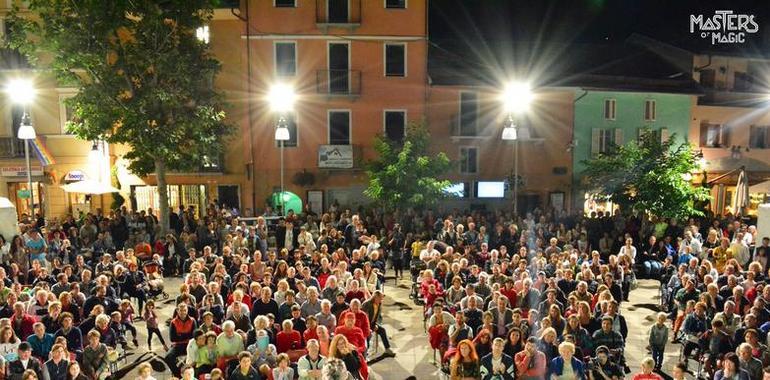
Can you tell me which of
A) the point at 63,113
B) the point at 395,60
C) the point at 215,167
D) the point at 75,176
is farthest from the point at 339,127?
the point at 63,113

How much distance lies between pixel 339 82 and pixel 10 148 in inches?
543

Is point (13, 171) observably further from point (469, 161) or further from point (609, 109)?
point (609, 109)

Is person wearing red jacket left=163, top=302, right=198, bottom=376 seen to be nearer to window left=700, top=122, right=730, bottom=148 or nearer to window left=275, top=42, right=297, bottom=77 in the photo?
window left=275, top=42, right=297, bottom=77

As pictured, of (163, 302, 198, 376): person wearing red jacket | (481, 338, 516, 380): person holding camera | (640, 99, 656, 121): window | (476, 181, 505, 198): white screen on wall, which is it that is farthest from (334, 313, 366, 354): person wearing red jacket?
(640, 99, 656, 121): window

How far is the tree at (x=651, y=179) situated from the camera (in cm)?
2034

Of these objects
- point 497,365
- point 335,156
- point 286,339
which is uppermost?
point 335,156

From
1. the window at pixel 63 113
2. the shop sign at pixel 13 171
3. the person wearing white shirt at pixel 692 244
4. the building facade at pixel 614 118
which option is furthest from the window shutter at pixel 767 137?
the shop sign at pixel 13 171

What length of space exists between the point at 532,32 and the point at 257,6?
1636cm

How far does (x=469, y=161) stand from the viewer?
2602 centimetres

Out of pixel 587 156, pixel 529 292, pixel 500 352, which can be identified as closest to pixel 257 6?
pixel 587 156

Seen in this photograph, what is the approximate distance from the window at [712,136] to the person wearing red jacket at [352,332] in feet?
83.3

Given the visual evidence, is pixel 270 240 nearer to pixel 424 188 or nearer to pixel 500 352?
pixel 424 188

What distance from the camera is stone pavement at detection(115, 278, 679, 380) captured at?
34.6 feet

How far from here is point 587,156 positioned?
26.8 metres
